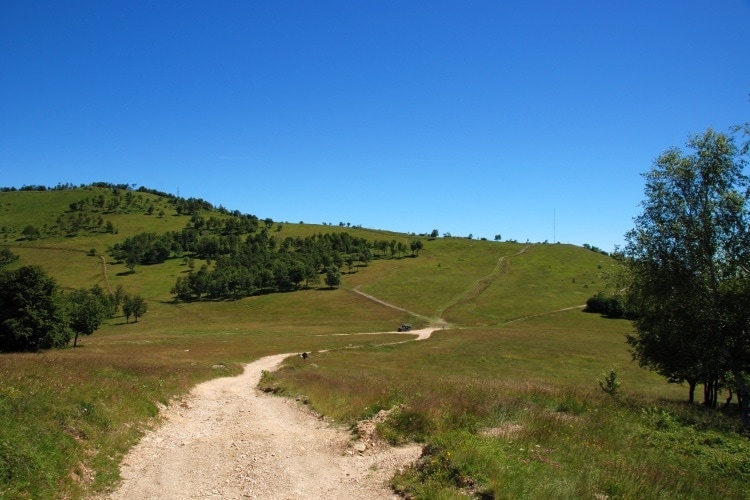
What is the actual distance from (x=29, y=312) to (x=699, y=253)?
66.6m

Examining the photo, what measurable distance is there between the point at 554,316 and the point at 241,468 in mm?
115447

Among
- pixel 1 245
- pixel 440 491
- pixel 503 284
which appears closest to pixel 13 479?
pixel 440 491

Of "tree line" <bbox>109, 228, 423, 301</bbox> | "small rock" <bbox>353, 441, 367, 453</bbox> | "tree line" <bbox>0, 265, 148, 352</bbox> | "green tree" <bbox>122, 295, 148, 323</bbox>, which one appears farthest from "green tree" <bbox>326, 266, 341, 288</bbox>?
"small rock" <bbox>353, 441, 367, 453</bbox>

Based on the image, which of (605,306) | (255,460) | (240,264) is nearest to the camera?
(255,460)

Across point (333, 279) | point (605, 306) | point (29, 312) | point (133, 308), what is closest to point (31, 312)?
point (29, 312)

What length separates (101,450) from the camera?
11.8m

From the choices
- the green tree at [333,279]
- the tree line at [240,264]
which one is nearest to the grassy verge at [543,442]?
the green tree at [333,279]

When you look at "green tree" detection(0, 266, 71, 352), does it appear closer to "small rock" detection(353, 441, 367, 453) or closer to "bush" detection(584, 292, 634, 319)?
"small rock" detection(353, 441, 367, 453)

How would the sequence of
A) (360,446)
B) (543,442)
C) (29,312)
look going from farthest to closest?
1. (29,312)
2. (360,446)
3. (543,442)

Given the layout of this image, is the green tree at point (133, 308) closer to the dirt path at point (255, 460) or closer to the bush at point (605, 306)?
the dirt path at point (255, 460)

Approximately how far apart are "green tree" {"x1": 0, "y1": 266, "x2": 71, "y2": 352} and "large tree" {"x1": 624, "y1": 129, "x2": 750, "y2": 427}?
2497 inches

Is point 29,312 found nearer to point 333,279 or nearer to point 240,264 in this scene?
point 333,279

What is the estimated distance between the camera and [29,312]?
53125mm

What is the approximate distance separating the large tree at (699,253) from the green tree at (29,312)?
63.4m
